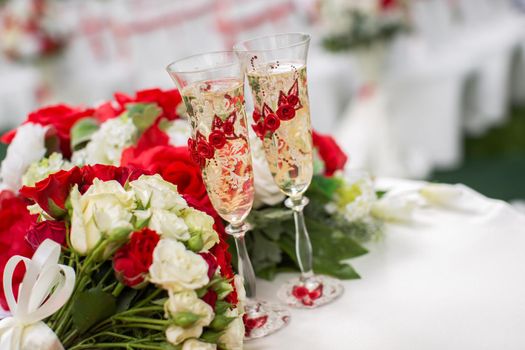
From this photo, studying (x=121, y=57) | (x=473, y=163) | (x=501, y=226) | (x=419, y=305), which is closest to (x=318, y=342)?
(x=419, y=305)

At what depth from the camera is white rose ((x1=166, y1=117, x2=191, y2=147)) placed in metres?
1.22

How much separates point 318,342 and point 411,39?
310cm

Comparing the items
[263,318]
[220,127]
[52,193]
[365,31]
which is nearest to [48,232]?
[52,193]

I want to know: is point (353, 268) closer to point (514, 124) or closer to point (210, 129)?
point (210, 129)

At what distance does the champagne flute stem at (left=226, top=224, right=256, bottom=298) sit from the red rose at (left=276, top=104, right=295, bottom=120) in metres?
0.17

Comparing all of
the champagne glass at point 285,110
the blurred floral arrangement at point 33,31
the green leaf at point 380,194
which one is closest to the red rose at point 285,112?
the champagne glass at point 285,110

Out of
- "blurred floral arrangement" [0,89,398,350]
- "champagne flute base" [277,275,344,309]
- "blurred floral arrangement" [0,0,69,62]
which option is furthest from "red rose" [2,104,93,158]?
"blurred floral arrangement" [0,0,69,62]

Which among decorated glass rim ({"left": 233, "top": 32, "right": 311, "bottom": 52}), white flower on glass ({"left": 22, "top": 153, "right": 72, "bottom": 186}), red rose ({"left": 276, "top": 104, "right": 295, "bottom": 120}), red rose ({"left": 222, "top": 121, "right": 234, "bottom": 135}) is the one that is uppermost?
decorated glass rim ({"left": 233, "top": 32, "right": 311, "bottom": 52})

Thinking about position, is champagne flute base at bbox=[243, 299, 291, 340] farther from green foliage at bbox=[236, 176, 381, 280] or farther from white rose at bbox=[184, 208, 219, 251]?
white rose at bbox=[184, 208, 219, 251]

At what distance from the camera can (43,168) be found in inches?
46.8

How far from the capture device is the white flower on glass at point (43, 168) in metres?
1.18

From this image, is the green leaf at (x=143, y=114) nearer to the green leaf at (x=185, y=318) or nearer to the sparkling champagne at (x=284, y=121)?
the sparkling champagne at (x=284, y=121)

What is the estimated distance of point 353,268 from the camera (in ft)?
4.02

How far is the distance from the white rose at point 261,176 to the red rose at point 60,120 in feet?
1.17
